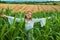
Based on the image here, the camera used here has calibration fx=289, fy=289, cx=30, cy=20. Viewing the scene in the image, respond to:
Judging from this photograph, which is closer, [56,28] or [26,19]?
[26,19]

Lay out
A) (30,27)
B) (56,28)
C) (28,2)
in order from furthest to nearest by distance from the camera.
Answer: (28,2) < (56,28) < (30,27)

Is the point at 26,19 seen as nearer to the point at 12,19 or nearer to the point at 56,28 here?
the point at 12,19

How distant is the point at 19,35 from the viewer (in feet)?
9.20

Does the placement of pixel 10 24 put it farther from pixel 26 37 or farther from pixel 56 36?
pixel 56 36

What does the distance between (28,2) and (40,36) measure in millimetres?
14288

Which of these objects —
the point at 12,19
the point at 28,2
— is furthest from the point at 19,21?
the point at 28,2

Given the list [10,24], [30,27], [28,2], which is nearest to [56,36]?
[30,27]

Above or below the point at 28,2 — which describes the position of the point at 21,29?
above

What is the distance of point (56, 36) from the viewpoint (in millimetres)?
2893

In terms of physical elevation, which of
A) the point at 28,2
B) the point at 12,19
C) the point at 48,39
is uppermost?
the point at 12,19

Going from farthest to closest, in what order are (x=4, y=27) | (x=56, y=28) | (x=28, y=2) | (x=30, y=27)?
(x=28, y=2) < (x=56, y=28) < (x=30, y=27) < (x=4, y=27)

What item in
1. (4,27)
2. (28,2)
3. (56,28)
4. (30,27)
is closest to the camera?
(4,27)

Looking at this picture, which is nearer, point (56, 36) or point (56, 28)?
point (56, 36)

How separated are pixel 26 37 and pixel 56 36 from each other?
31 cm
